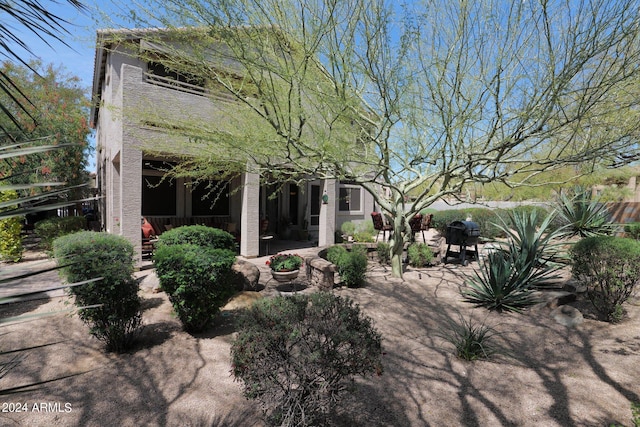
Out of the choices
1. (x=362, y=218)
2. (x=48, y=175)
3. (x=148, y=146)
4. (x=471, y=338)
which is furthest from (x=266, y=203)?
(x=471, y=338)

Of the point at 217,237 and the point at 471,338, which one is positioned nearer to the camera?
the point at 471,338

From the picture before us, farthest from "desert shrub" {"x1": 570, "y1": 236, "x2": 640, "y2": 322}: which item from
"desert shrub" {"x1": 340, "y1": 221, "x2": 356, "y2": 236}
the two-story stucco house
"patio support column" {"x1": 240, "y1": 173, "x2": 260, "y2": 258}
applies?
"desert shrub" {"x1": 340, "y1": 221, "x2": 356, "y2": 236}

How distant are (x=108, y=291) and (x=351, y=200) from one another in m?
12.5

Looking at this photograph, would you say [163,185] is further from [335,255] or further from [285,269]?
[335,255]

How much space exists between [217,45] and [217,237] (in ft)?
11.4

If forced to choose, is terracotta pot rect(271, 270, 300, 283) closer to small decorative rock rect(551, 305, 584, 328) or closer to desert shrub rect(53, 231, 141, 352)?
desert shrub rect(53, 231, 141, 352)

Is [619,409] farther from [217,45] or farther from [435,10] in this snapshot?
[217,45]

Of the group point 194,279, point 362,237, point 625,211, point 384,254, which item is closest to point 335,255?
point 384,254

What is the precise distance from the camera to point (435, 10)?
229 inches

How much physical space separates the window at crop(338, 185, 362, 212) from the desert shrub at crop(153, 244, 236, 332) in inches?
427

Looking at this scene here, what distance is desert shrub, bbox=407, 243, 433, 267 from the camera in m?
Result: 9.71

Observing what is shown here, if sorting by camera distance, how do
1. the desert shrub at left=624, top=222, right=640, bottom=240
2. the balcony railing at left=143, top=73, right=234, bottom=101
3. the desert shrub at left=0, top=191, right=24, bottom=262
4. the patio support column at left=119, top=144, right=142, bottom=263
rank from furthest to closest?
the desert shrub at left=624, top=222, right=640, bottom=240, the desert shrub at left=0, top=191, right=24, bottom=262, the patio support column at left=119, top=144, right=142, bottom=263, the balcony railing at left=143, top=73, right=234, bottom=101

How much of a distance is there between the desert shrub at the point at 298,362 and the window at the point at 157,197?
33.6ft

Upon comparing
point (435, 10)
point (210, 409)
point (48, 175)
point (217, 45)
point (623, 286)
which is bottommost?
point (210, 409)
